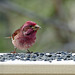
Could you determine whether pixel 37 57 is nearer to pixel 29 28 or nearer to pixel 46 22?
pixel 29 28

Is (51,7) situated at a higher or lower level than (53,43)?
higher

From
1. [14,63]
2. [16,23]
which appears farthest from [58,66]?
[16,23]

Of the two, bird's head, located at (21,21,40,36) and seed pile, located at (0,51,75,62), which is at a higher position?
bird's head, located at (21,21,40,36)

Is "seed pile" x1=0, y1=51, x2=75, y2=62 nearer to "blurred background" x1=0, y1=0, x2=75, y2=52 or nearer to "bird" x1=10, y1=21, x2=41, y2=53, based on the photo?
"bird" x1=10, y1=21, x2=41, y2=53

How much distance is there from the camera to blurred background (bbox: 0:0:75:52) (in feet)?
28.7

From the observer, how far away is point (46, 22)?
8.89 metres

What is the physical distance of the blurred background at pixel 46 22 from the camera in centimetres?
873

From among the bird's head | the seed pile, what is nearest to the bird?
the bird's head

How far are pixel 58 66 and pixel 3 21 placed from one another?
23.5ft

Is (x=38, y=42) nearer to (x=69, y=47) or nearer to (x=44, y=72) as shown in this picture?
(x=69, y=47)

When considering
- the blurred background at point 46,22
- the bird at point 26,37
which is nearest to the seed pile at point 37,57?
the bird at point 26,37

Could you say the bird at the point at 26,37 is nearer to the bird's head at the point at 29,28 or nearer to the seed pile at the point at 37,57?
the bird's head at the point at 29,28

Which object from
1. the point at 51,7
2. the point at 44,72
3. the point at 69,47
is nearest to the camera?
the point at 44,72

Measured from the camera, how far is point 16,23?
9969 mm
